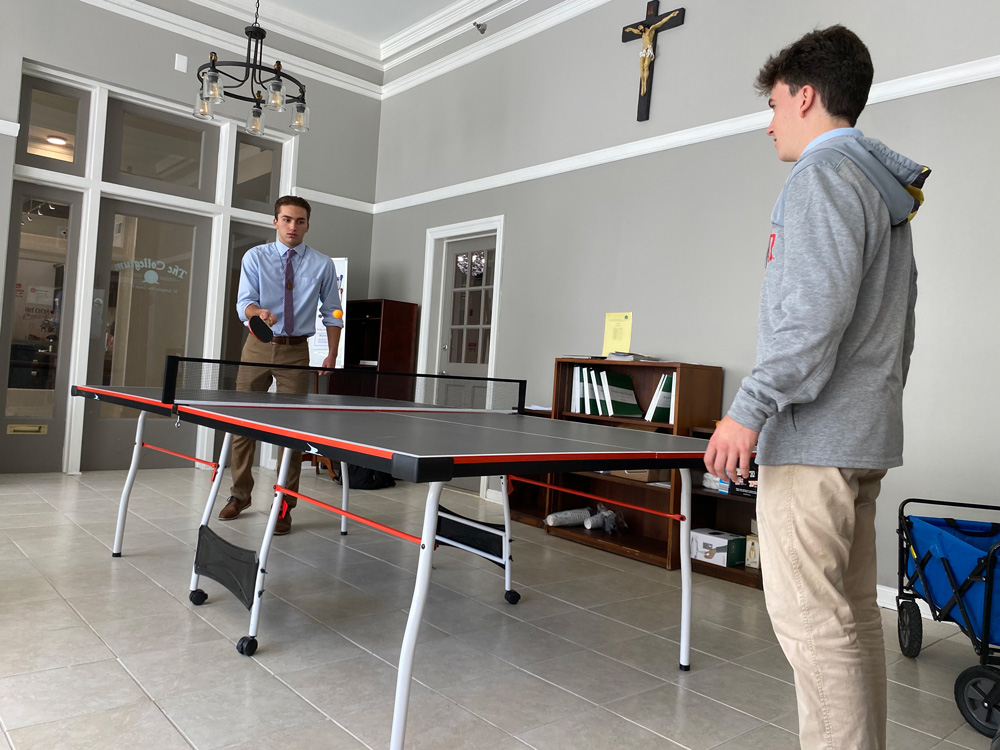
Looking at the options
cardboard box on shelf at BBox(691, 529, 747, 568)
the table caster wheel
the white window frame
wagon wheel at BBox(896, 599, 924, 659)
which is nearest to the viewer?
the table caster wheel

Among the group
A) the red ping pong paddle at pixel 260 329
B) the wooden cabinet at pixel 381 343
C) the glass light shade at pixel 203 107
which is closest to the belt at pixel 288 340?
the red ping pong paddle at pixel 260 329

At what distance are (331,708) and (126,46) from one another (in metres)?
5.28

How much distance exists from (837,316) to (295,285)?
3340 millimetres

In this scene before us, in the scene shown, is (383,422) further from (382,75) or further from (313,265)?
(382,75)

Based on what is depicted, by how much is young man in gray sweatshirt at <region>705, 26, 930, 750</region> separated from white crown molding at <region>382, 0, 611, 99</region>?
410 centimetres

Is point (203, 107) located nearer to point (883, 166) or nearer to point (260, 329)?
point (260, 329)

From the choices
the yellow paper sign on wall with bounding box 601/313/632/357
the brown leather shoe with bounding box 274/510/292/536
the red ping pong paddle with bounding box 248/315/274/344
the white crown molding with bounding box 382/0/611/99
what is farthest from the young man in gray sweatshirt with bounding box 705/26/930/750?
the white crown molding with bounding box 382/0/611/99

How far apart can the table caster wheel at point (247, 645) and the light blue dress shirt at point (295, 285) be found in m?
2.10

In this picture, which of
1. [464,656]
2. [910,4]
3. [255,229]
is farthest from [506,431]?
[255,229]

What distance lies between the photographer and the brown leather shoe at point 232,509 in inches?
157

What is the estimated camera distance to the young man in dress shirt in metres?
3.94

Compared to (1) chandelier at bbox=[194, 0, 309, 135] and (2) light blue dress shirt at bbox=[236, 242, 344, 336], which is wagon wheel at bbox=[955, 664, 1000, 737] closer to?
(2) light blue dress shirt at bbox=[236, 242, 344, 336]

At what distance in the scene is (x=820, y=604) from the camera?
4.15ft

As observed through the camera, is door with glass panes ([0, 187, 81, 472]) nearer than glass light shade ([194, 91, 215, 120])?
No
